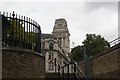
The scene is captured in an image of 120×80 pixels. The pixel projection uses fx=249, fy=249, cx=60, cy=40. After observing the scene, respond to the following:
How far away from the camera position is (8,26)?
31.1 feet

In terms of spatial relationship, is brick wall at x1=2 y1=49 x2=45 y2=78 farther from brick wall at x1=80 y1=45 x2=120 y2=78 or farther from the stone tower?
the stone tower

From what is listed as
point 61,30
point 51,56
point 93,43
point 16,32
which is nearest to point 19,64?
point 16,32

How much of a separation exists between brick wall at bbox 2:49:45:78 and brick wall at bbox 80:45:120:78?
7.49 meters

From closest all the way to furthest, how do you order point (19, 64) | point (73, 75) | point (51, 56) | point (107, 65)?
point (19, 64) → point (73, 75) → point (107, 65) → point (51, 56)

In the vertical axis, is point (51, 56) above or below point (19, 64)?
above

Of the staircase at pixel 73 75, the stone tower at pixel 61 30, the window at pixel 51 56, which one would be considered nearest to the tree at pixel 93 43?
the staircase at pixel 73 75

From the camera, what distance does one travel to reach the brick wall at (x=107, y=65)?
617 inches

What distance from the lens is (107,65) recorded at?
17.6m

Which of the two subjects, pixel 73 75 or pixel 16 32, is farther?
pixel 73 75

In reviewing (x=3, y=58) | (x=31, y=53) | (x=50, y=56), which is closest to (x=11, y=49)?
(x=3, y=58)

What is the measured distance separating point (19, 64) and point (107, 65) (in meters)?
10.2

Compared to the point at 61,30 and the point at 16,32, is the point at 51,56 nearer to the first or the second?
the point at 61,30

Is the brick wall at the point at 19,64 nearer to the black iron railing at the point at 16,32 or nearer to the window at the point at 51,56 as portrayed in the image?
the black iron railing at the point at 16,32

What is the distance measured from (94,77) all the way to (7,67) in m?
13.9
